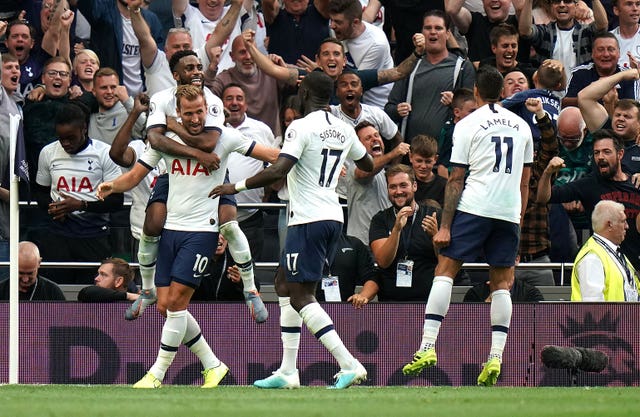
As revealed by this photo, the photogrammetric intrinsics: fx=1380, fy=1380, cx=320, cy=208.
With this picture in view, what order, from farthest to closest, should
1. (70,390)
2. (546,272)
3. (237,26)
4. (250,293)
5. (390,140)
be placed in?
(237,26)
(390,140)
(546,272)
(250,293)
(70,390)

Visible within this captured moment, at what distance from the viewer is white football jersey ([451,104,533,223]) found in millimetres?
12086

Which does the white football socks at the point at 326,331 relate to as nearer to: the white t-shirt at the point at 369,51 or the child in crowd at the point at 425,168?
the child in crowd at the point at 425,168

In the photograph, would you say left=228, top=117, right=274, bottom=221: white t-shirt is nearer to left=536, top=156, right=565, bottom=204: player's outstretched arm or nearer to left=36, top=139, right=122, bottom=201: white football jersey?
left=36, top=139, right=122, bottom=201: white football jersey

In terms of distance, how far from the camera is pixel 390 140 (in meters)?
16.5

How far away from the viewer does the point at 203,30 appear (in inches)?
712

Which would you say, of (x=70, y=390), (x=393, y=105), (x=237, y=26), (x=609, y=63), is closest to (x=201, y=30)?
(x=237, y=26)

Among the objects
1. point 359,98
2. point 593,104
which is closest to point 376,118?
point 359,98

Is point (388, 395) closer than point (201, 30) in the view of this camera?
Yes

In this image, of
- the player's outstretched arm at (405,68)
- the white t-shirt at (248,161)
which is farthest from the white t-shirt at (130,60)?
the player's outstretched arm at (405,68)

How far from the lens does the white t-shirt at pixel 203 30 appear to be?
17875mm

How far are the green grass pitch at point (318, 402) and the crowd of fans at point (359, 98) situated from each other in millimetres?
2345

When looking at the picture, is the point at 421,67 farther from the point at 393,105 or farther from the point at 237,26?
the point at 237,26

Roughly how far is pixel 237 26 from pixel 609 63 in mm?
4796

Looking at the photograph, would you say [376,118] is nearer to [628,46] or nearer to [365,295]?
[365,295]
